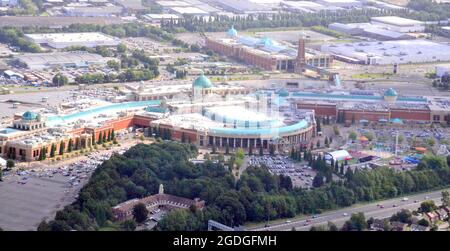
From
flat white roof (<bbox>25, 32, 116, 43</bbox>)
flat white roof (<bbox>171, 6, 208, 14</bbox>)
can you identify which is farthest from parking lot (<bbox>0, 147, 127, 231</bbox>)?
flat white roof (<bbox>171, 6, 208, 14</bbox>)

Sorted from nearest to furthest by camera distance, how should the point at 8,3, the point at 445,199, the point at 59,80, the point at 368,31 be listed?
the point at 445,199 < the point at 59,80 < the point at 368,31 < the point at 8,3

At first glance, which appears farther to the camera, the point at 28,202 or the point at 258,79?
the point at 258,79

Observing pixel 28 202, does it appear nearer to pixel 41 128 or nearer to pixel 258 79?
pixel 41 128

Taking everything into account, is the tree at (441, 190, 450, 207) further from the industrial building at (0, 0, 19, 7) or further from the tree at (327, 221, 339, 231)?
the industrial building at (0, 0, 19, 7)

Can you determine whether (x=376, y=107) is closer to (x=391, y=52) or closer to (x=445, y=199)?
(x=445, y=199)

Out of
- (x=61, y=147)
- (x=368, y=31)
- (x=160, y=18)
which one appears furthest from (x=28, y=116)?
(x=368, y=31)
